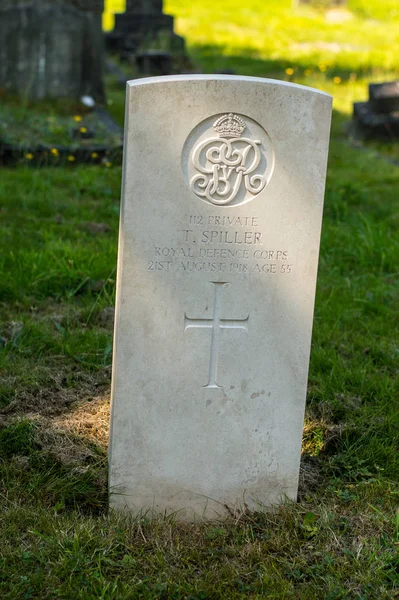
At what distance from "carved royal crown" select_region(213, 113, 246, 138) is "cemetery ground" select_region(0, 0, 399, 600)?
1.33 metres

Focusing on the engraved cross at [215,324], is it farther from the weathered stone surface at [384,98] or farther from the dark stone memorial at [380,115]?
the weathered stone surface at [384,98]

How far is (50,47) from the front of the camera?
8539 mm

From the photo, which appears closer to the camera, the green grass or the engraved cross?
the engraved cross

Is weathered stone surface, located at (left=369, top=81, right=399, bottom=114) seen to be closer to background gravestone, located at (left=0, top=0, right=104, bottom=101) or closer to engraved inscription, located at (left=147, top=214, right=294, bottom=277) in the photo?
background gravestone, located at (left=0, top=0, right=104, bottom=101)

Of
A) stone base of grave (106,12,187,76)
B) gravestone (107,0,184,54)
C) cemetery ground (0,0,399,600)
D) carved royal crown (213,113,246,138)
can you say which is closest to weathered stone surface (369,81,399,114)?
cemetery ground (0,0,399,600)

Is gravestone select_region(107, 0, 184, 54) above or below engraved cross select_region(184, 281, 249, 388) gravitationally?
above

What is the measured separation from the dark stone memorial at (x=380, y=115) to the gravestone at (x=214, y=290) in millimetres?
6259

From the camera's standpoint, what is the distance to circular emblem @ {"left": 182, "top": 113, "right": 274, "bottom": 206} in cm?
253

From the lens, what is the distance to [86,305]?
4.40 meters

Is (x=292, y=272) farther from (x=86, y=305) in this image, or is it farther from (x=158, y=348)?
(x=86, y=305)

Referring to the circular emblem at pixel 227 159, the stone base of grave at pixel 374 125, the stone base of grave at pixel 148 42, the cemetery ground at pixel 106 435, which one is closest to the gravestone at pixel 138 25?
the stone base of grave at pixel 148 42

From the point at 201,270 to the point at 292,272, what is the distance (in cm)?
31

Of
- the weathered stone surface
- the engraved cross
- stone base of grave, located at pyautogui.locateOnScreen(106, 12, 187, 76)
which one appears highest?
stone base of grave, located at pyautogui.locateOnScreen(106, 12, 187, 76)

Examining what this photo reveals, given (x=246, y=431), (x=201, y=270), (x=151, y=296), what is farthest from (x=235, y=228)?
(x=246, y=431)
